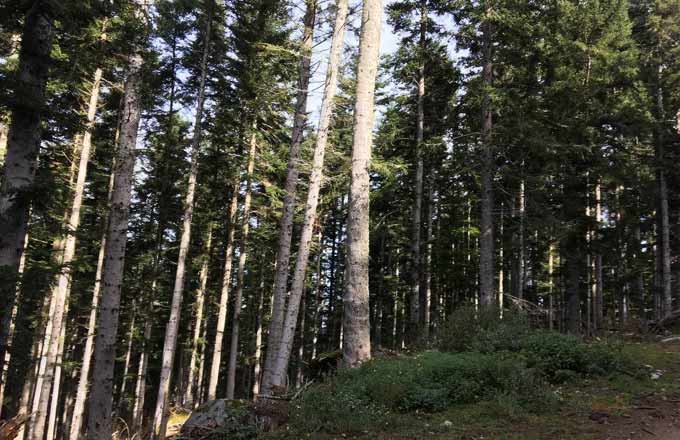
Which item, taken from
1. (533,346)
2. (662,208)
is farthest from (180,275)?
(662,208)

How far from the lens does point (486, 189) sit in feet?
49.6

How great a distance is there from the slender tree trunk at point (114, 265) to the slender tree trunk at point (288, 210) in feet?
12.3

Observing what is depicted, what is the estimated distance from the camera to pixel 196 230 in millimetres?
23406

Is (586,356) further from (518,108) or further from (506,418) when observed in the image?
(518,108)

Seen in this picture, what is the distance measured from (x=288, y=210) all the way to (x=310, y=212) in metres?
1.29

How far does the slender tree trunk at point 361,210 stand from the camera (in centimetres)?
839

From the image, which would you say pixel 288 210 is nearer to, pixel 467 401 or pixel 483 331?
pixel 483 331

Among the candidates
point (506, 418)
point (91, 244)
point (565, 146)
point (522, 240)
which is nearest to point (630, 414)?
point (506, 418)

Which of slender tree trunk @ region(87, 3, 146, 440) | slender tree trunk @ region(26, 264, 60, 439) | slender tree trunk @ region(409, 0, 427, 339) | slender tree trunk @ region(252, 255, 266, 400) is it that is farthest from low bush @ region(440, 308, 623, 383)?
slender tree trunk @ region(252, 255, 266, 400)

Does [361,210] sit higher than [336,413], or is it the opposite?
[361,210]

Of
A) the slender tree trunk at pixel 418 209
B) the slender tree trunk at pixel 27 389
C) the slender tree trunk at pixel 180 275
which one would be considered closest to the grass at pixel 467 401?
the slender tree trunk at pixel 180 275

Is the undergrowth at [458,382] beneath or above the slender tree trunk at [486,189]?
beneath

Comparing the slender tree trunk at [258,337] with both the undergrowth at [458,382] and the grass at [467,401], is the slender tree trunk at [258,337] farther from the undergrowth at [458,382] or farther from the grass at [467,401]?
the grass at [467,401]

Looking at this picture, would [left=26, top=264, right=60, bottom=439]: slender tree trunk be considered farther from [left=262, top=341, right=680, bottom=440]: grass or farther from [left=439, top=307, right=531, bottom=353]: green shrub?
[left=439, top=307, right=531, bottom=353]: green shrub
